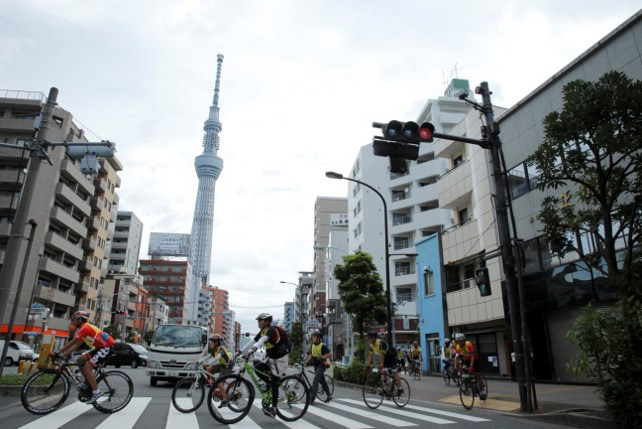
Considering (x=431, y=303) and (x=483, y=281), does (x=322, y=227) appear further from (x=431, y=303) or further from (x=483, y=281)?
(x=483, y=281)

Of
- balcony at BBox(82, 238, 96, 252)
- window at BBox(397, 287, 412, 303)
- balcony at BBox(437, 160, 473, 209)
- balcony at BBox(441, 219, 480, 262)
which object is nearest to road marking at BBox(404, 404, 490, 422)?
balcony at BBox(441, 219, 480, 262)

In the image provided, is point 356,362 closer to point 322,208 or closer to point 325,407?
point 325,407

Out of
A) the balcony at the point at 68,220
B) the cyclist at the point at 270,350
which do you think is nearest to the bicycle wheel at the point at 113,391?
the cyclist at the point at 270,350

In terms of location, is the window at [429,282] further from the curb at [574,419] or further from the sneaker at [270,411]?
the sneaker at [270,411]

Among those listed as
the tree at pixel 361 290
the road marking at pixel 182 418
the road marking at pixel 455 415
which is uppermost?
the tree at pixel 361 290

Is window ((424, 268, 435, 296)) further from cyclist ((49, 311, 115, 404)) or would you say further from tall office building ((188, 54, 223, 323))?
tall office building ((188, 54, 223, 323))

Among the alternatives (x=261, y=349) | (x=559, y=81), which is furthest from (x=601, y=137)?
(x=559, y=81)

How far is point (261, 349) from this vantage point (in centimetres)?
744

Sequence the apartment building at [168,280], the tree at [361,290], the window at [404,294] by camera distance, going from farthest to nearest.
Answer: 1. the apartment building at [168,280]
2. the window at [404,294]
3. the tree at [361,290]

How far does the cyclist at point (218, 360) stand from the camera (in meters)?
7.89

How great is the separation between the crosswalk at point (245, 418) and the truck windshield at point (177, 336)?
4316 millimetres

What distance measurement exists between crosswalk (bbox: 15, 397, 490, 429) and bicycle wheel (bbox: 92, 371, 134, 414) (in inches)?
6.4

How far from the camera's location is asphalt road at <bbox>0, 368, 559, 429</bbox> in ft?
21.7

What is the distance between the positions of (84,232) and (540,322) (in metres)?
47.7
